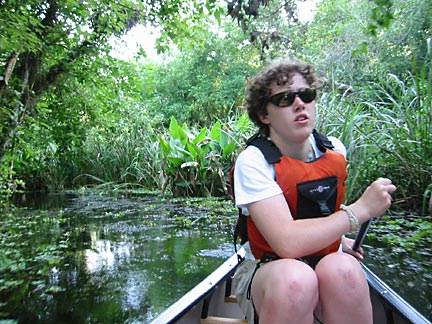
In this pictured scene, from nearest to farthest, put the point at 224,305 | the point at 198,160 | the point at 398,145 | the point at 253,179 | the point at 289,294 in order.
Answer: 1. the point at 289,294
2. the point at 253,179
3. the point at 224,305
4. the point at 398,145
5. the point at 198,160

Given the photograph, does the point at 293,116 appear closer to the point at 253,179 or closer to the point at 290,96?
the point at 290,96

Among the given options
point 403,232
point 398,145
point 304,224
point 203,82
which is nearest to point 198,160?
point 398,145

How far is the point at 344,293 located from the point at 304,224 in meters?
0.23

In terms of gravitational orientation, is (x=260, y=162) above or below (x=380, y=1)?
below

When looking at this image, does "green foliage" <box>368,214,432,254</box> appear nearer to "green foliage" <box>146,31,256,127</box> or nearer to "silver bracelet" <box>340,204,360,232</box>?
"silver bracelet" <box>340,204,360,232</box>

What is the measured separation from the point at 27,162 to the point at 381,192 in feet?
25.5

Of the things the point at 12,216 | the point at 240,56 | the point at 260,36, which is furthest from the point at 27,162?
the point at 240,56

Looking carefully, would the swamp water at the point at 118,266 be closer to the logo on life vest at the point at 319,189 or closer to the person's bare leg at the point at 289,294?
the person's bare leg at the point at 289,294

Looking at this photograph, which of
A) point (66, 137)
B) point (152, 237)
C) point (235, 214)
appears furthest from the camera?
point (66, 137)

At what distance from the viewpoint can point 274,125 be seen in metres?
Answer: 1.44

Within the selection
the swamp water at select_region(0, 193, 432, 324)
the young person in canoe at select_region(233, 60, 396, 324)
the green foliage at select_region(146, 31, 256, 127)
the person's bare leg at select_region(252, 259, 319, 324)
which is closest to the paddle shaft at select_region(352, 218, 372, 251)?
the young person in canoe at select_region(233, 60, 396, 324)

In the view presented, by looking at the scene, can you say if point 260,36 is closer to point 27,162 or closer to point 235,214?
point 27,162

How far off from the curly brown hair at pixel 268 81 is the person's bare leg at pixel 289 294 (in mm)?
542

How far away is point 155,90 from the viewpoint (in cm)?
864
